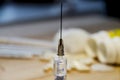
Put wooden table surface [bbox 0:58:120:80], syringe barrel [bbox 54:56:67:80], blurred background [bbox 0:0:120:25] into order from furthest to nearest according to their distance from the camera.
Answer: blurred background [bbox 0:0:120:25]
wooden table surface [bbox 0:58:120:80]
syringe barrel [bbox 54:56:67:80]

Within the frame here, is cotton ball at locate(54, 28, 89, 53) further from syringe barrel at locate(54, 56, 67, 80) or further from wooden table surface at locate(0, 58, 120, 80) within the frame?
syringe barrel at locate(54, 56, 67, 80)

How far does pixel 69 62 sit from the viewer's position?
2.35ft

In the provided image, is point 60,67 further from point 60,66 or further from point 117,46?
point 117,46

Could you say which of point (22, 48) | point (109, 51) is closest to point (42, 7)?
point (22, 48)

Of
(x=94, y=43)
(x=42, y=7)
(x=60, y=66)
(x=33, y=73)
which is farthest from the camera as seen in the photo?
(x=42, y=7)

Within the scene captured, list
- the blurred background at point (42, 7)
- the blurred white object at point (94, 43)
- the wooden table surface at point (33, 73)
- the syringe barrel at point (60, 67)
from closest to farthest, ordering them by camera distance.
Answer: the syringe barrel at point (60, 67), the wooden table surface at point (33, 73), the blurred white object at point (94, 43), the blurred background at point (42, 7)

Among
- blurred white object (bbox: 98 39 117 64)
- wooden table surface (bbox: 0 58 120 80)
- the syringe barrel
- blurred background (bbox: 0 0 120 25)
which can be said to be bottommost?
wooden table surface (bbox: 0 58 120 80)

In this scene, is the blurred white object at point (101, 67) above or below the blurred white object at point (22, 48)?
below

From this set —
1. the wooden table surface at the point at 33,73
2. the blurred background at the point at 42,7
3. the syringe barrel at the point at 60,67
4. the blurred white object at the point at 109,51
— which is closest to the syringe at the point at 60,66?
the syringe barrel at the point at 60,67

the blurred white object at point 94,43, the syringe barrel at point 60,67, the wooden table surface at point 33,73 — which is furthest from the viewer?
the blurred white object at point 94,43

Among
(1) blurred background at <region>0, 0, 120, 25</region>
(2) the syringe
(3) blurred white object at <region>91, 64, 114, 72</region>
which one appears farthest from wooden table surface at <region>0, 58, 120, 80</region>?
(1) blurred background at <region>0, 0, 120, 25</region>

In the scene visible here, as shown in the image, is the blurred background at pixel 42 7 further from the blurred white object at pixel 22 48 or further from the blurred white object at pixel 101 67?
the blurred white object at pixel 101 67

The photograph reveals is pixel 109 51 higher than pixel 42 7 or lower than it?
lower

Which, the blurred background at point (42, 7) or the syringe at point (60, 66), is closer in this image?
the syringe at point (60, 66)
